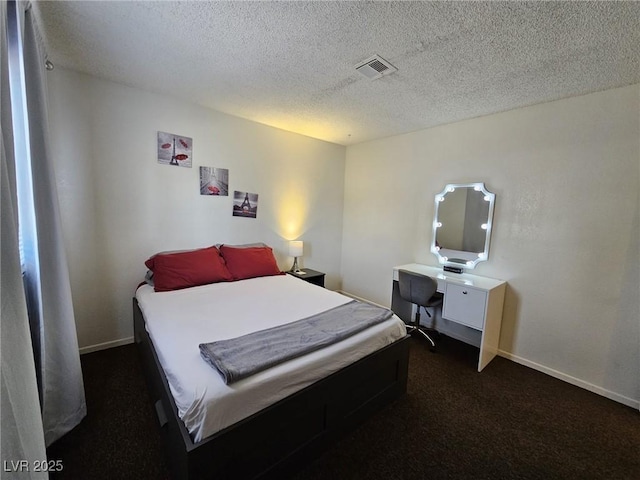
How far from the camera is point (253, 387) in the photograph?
123cm

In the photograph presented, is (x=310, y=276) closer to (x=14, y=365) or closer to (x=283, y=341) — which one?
(x=283, y=341)

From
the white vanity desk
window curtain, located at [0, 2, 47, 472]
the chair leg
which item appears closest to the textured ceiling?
window curtain, located at [0, 2, 47, 472]

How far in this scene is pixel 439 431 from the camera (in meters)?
1.71

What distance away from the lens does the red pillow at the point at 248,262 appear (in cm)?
284

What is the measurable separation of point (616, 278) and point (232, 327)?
2912 millimetres

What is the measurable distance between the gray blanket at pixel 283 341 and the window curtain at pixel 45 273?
897 millimetres

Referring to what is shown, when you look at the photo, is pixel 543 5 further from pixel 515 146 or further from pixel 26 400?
pixel 26 400

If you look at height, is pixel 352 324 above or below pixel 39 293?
below

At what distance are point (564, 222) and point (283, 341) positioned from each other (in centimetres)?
256

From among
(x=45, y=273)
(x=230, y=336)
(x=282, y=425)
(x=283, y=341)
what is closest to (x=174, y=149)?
(x=45, y=273)

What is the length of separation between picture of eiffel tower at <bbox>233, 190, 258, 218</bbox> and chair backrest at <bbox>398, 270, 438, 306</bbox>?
75.3 inches

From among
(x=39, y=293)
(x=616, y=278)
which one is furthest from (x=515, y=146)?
(x=39, y=293)

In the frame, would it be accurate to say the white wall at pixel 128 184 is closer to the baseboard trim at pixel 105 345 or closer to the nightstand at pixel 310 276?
the baseboard trim at pixel 105 345

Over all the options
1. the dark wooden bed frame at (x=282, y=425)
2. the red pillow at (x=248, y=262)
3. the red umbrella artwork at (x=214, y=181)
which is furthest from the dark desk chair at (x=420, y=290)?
the red umbrella artwork at (x=214, y=181)
